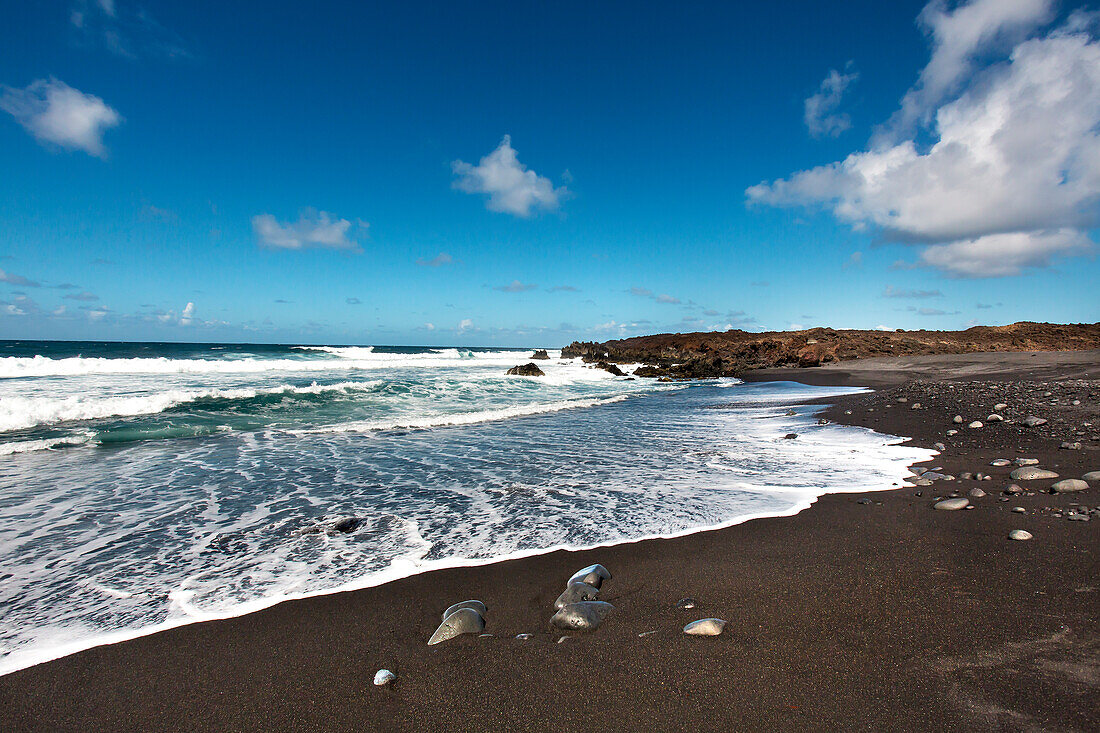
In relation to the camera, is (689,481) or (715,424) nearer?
(689,481)

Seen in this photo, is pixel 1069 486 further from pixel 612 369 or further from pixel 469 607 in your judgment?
pixel 612 369

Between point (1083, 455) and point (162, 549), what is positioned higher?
point (1083, 455)

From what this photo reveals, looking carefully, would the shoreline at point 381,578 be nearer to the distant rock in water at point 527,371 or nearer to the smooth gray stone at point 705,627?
the smooth gray stone at point 705,627

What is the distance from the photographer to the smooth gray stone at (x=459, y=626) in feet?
8.73

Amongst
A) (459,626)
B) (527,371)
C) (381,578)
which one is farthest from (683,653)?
(527,371)

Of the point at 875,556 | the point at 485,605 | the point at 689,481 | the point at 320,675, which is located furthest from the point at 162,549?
the point at 875,556

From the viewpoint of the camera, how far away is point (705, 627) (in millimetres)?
2553

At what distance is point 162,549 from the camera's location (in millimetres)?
4148

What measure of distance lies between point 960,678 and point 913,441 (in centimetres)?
679

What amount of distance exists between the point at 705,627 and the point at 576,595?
86 cm

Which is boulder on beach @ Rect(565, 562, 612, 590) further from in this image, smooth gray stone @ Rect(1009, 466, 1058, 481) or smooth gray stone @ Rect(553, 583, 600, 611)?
smooth gray stone @ Rect(1009, 466, 1058, 481)

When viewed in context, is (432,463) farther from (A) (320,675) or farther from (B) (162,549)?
(A) (320,675)

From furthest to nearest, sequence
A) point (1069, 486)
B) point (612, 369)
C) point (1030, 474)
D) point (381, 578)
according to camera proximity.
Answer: point (612, 369) → point (1030, 474) → point (1069, 486) → point (381, 578)

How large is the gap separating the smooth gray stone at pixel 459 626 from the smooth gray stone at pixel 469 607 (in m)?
0.10
